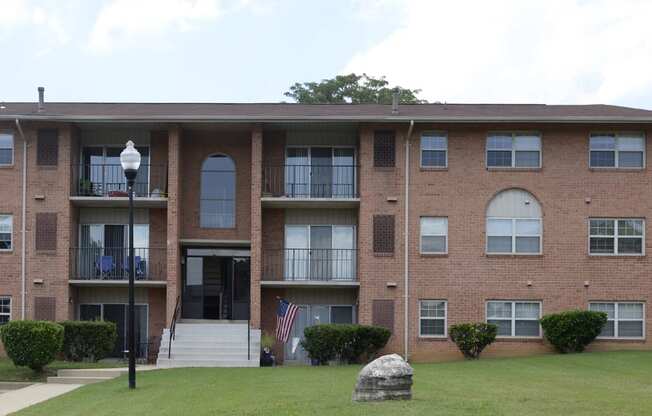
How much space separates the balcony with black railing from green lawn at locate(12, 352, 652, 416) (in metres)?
8.12

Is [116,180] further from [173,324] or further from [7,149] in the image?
[173,324]

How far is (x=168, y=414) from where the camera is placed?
15.4 metres

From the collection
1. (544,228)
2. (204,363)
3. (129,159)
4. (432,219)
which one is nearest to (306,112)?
(432,219)

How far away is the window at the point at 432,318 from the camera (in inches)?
1152

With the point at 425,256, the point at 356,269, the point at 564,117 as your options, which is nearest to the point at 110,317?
the point at 356,269

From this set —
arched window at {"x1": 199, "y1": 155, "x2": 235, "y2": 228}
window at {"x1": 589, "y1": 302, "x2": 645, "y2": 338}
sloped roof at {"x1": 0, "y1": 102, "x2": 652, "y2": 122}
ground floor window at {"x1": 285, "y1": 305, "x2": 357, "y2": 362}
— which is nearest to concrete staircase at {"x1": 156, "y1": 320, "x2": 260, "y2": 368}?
ground floor window at {"x1": 285, "y1": 305, "x2": 357, "y2": 362}

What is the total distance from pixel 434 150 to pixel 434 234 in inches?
97.6

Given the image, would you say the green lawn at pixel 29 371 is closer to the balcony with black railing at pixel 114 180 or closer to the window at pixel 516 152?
the balcony with black railing at pixel 114 180

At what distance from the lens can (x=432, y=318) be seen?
29.3m

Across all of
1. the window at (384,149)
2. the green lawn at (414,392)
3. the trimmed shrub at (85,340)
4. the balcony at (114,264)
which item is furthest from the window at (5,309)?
the window at (384,149)

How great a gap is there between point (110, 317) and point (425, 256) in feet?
32.2

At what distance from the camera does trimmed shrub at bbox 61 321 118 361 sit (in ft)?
90.5

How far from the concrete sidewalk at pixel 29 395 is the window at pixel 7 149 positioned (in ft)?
28.4

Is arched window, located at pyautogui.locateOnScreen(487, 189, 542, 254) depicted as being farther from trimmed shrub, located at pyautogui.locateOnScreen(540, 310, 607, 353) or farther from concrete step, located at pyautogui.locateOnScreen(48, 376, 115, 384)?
concrete step, located at pyautogui.locateOnScreen(48, 376, 115, 384)
